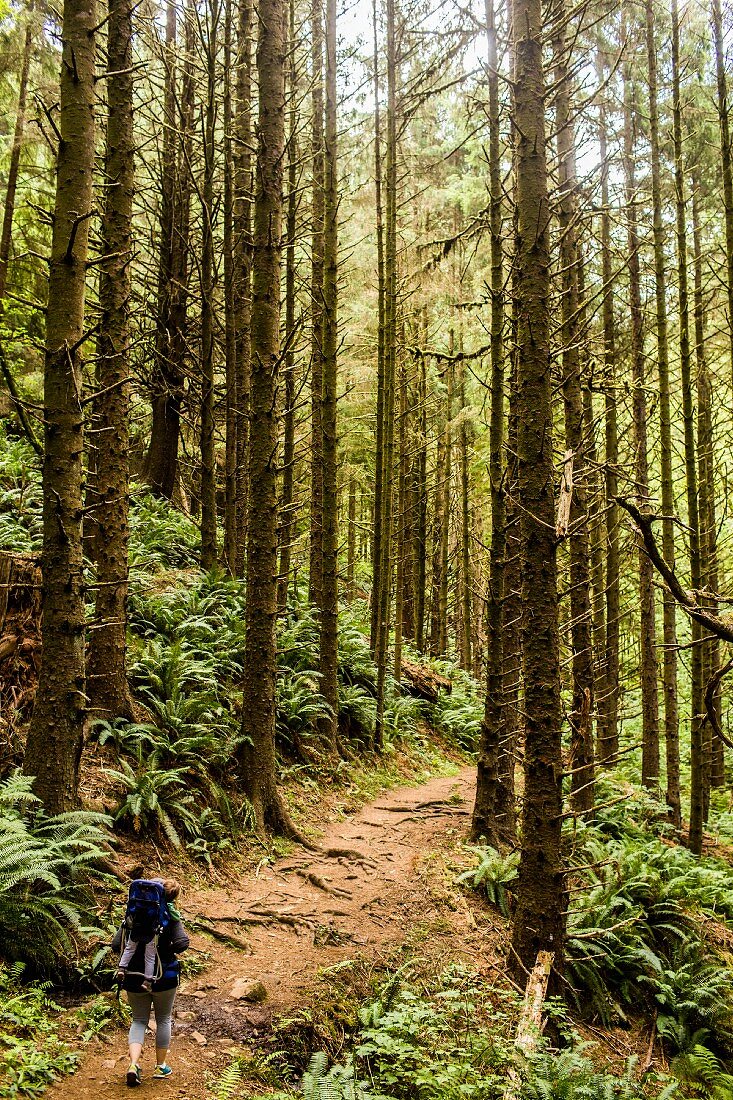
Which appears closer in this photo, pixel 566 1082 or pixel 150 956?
pixel 150 956

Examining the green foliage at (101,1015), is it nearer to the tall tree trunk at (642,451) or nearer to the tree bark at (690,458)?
the tree bark at (690,458)

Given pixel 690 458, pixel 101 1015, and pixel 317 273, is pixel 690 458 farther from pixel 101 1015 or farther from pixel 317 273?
pixel 101 1015

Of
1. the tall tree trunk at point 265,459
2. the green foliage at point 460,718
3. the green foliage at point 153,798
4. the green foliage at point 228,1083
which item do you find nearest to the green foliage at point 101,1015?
the green foliage at point 228,1083

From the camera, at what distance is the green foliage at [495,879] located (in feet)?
25.9

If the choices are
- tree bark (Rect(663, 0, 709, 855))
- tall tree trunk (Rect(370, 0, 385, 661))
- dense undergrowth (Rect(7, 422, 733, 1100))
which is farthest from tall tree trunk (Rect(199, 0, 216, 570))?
tree bark (Rect(663, 0, 709, 855))

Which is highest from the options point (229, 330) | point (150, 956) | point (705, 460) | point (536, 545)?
point (229, 330)

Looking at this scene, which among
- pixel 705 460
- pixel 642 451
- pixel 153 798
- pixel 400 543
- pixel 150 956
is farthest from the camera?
pixel 400 543

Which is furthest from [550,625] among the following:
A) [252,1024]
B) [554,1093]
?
[252,1024]

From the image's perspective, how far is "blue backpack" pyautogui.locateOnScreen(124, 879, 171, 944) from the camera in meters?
4.27

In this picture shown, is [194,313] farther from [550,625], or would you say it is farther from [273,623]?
[550,625]

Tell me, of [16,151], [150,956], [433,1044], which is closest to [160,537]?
[16,151]

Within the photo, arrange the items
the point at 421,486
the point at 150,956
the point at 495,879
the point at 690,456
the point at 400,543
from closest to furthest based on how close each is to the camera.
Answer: the point at 150,956
the point at 495,879
the point at 690,456
the point at 400,543
the point at 421,486

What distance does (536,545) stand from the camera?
18.1 feet

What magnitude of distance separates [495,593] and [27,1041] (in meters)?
6.43
